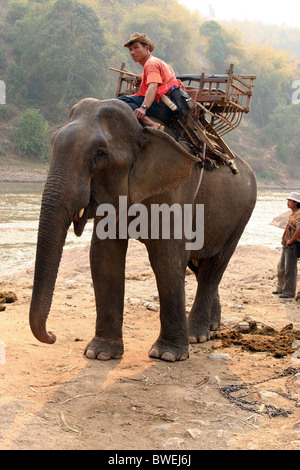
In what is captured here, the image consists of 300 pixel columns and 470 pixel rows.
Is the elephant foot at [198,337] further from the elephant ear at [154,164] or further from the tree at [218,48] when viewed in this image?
the tree at [218,48]

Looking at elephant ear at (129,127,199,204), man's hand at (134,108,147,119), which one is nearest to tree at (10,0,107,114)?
man's hand at (134,108,147,119)

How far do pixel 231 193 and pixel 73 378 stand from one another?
2.69m

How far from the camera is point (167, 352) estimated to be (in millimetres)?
5449

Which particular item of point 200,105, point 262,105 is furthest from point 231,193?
point 262,105

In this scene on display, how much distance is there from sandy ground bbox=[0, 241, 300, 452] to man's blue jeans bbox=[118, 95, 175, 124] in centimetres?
215

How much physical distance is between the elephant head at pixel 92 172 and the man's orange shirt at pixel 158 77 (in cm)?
45

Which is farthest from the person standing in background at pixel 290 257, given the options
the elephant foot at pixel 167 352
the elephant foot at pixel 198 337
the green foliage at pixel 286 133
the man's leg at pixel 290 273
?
the green foliage at pixel 286 133

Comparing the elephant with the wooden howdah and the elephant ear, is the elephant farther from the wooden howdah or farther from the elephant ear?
the wooden howdah

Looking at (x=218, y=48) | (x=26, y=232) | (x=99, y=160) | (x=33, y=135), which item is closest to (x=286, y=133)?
(x=218, y=48)

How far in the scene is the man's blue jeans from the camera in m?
5.13

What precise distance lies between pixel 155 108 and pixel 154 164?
62cm

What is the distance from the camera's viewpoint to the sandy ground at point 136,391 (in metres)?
3.78
